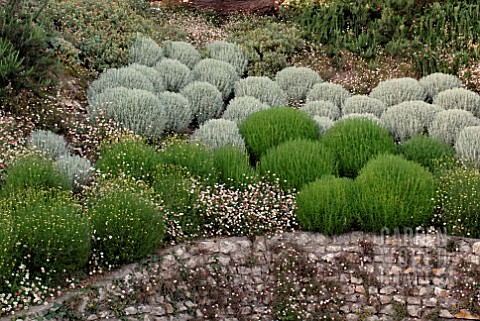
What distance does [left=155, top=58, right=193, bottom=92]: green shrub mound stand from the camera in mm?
10672

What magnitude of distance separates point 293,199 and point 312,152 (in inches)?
26.3

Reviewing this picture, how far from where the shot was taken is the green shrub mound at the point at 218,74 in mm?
10852

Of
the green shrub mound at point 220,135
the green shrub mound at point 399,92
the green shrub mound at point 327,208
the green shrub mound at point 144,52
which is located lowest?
the green shrub mound at point 327,208

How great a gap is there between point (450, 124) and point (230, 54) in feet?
12.7

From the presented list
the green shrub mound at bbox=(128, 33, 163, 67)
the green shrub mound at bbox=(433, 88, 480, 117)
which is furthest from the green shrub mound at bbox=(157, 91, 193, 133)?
the green shrub mound at bbox=(433, 88, 480, 117)

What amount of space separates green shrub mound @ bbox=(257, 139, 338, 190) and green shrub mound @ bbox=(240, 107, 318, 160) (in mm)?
542

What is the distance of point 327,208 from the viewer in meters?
7.36

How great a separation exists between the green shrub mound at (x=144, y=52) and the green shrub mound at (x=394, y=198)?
446 centimetres

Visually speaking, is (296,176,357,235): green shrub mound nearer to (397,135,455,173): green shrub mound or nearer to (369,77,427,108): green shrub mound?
(397,135,455,173): green shrub mound

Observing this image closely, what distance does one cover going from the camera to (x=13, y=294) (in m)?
6.26

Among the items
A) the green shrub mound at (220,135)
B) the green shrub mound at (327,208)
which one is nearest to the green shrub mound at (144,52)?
the green shrub mound at (220,135)

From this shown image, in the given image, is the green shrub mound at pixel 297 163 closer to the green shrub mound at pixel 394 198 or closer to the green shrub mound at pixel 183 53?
the green shrub mound at pixel 394 198

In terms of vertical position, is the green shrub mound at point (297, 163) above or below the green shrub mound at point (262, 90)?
below

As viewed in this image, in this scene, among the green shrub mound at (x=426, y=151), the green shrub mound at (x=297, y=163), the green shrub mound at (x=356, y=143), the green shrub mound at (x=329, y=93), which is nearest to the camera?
the green shrub mound at (x=297, y=163)
